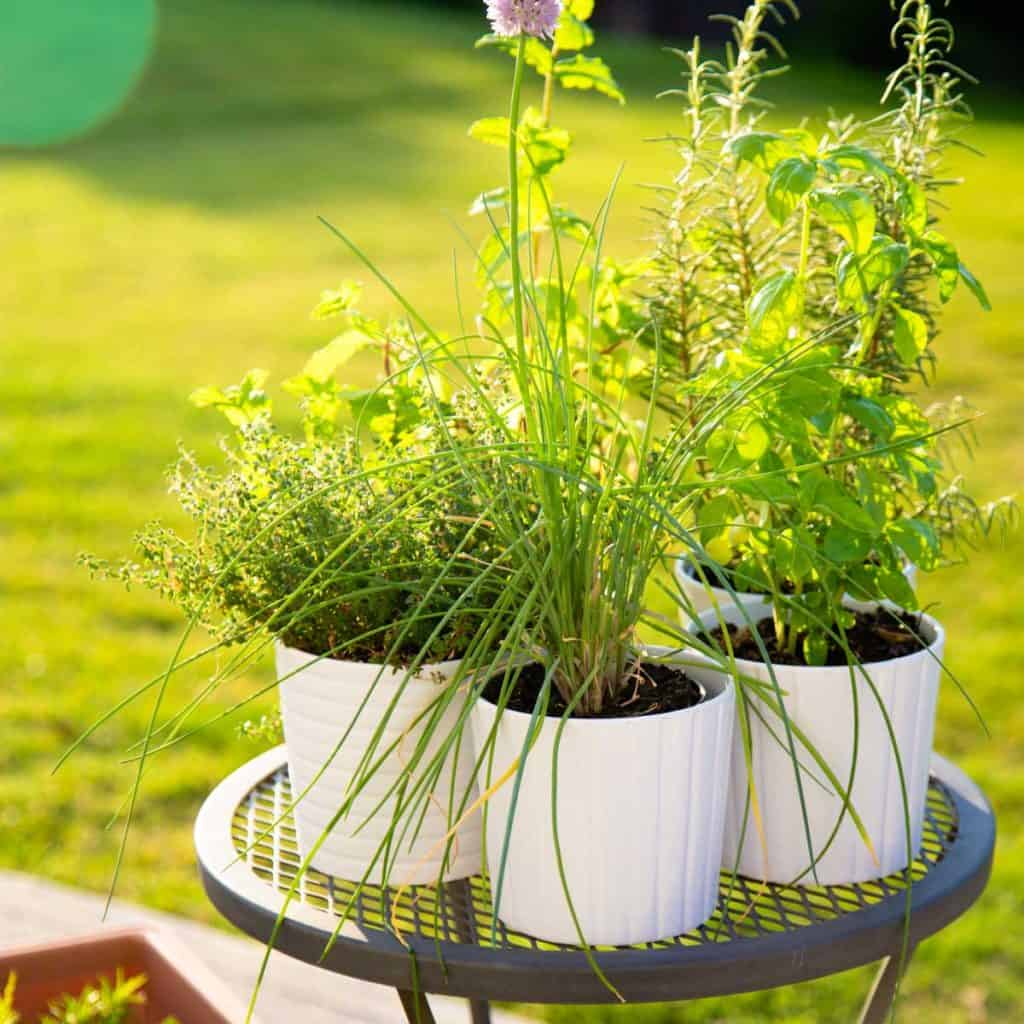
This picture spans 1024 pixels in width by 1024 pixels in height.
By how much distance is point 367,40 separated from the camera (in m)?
13.8

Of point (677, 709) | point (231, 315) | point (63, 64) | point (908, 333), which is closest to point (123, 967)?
point (677, 709)

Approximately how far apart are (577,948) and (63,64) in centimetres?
1239

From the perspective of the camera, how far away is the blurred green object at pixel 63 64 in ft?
37.4

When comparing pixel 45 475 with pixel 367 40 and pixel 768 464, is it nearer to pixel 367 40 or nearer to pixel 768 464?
pixel 768 464

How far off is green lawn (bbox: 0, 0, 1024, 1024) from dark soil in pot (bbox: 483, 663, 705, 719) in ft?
1.07

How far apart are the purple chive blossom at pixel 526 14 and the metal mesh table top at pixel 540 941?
1.67 ft

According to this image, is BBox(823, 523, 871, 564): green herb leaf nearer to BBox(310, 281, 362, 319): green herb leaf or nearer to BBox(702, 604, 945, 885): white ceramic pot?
BBox(702, 604, 945, 885): white ceramic pot

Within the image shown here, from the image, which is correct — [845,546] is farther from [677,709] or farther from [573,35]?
[573,35]

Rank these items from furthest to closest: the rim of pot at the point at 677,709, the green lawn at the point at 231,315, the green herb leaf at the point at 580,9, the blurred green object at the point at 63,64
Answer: the blurred green object at the point at 63,64
the green lawn at the point at 231,315
the green herb leaf at the point at 580,9
the rim of pot at the point at 677,709

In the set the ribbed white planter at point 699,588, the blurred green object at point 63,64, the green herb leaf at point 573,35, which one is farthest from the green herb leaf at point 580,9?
the blurred green object at point 63,64

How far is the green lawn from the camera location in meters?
2.83

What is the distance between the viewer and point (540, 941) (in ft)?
3.27

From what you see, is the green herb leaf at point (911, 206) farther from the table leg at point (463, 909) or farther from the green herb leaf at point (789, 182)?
the table leg at point (463, 909)

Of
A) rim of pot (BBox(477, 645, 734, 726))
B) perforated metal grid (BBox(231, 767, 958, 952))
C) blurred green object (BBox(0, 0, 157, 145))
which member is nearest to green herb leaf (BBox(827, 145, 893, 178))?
rim of pot (BBox(477, 645, 734, 726))
